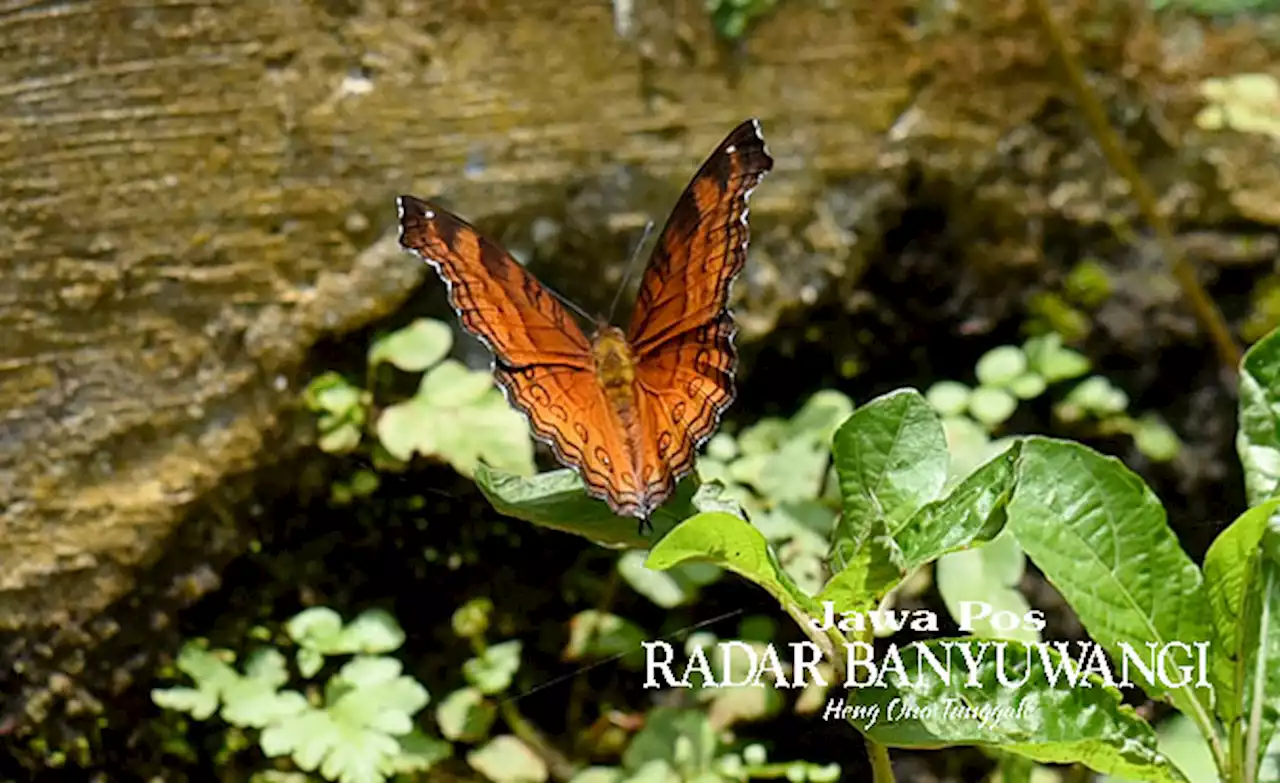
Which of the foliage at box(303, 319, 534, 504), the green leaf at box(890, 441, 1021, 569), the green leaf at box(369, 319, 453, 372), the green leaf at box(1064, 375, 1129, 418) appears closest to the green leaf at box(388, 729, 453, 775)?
the foliage at box(303, 319, 534, 504)

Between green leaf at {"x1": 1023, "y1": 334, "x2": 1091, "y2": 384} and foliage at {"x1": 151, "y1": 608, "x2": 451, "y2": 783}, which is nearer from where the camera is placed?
foliage at {"x1": 151, "y1": 608, "x2": 451, "y2": 783}

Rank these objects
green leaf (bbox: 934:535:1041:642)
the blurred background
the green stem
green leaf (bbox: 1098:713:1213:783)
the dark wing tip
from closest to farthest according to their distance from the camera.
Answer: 1. the green stem
2. the dark wing tip
3. green leaf (bbox: 1098:713:1213:783)
4. green leaf (bbox: 934:535:1041:642)
5. the blurred background

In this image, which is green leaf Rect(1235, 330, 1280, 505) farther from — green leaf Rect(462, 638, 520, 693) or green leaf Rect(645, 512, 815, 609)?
green leaf Rect(462, 638, 520, 693)

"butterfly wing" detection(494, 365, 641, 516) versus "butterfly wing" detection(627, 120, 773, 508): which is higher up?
"butterfly wing" detection(627, 120, 773, 508)

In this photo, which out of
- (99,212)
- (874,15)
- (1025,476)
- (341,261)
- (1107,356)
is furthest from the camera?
(1107,356)

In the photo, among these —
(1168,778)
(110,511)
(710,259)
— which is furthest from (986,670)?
(110,511)

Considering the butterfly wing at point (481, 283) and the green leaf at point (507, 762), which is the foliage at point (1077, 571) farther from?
the green leaf at point (507, 762)

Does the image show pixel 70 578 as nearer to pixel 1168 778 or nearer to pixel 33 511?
pixel 33 511

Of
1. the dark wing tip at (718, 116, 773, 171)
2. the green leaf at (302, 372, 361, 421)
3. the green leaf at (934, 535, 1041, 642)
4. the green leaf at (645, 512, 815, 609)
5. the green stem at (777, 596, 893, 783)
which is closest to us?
the green leaf at (645, 512, 815, 609)
